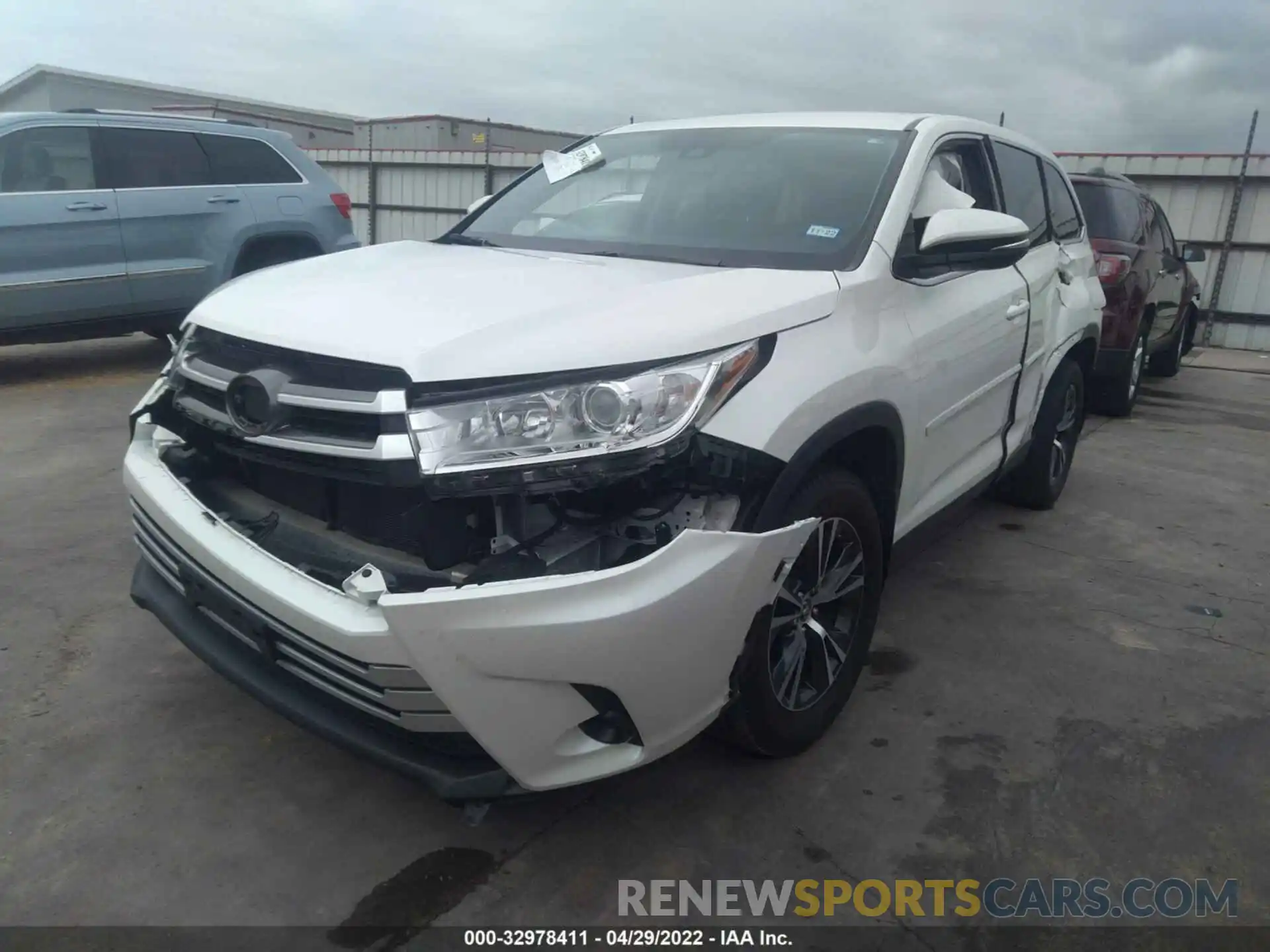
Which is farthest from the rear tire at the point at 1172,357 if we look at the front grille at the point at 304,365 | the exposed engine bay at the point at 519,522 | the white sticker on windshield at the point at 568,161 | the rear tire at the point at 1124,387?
the front grille at the point at 304,365

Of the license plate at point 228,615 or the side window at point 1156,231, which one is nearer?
the license plate at point 228,615

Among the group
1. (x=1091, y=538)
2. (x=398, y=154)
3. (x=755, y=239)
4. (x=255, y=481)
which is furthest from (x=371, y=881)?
A: (x=398, y=154)

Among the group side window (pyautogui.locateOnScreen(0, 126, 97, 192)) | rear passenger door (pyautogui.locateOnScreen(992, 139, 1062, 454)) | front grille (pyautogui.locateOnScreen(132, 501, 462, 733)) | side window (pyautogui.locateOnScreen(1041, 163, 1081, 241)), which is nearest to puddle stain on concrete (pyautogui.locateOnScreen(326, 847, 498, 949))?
front grille (pyautogui.locateOnScreen(132, 501, 462, 733))

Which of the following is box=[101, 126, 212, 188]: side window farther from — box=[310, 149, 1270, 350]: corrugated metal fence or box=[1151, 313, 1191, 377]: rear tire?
box=[1151, 313, 1191, 377]: rear tire

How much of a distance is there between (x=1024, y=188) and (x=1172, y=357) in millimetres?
6654

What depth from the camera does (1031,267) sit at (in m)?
4.00

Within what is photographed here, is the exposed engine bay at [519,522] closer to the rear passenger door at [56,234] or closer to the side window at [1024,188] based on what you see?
the side window at [1024,188]

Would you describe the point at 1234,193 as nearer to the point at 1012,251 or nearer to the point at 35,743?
the point at 1012,251

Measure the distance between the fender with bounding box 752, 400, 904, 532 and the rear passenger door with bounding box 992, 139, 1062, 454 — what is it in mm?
1411

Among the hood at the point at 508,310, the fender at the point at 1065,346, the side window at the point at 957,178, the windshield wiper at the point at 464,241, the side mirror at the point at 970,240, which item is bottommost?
the fender at the point at 1065,346

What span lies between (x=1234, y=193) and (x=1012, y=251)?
38.0 ft

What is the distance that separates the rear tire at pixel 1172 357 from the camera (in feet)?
31.4

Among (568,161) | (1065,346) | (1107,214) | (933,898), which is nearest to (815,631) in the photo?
(933,898)

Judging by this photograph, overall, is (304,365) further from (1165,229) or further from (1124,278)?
(1165,229)
